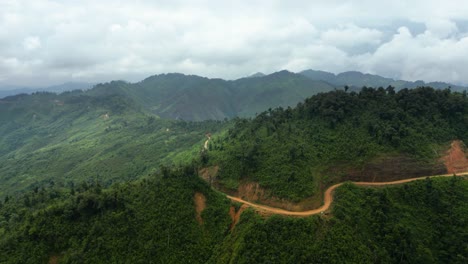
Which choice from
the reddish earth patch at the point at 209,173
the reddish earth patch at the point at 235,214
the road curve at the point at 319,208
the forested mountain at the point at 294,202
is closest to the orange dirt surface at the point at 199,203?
the forested mountain at the point at 294,202

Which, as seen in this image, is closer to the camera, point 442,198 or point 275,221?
point 275,221

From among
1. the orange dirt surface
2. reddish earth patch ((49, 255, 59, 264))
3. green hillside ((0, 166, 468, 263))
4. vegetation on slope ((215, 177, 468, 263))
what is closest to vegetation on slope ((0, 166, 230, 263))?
green hillside ((0, 166, 468, 263))

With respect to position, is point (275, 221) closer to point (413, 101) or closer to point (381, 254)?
point (381, 254)

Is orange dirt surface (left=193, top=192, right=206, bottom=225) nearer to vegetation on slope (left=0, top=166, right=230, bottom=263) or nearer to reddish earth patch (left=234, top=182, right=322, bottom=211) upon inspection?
vegetation on slope (left=0, top=166, right=230, bottom=263)

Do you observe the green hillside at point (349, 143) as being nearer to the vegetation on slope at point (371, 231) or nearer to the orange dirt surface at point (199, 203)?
the vegetation on slope at point (371, 231)

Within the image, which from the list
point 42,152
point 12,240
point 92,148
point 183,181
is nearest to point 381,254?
point 183,181

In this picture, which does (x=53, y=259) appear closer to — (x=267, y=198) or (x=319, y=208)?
(x=267, y=198)
